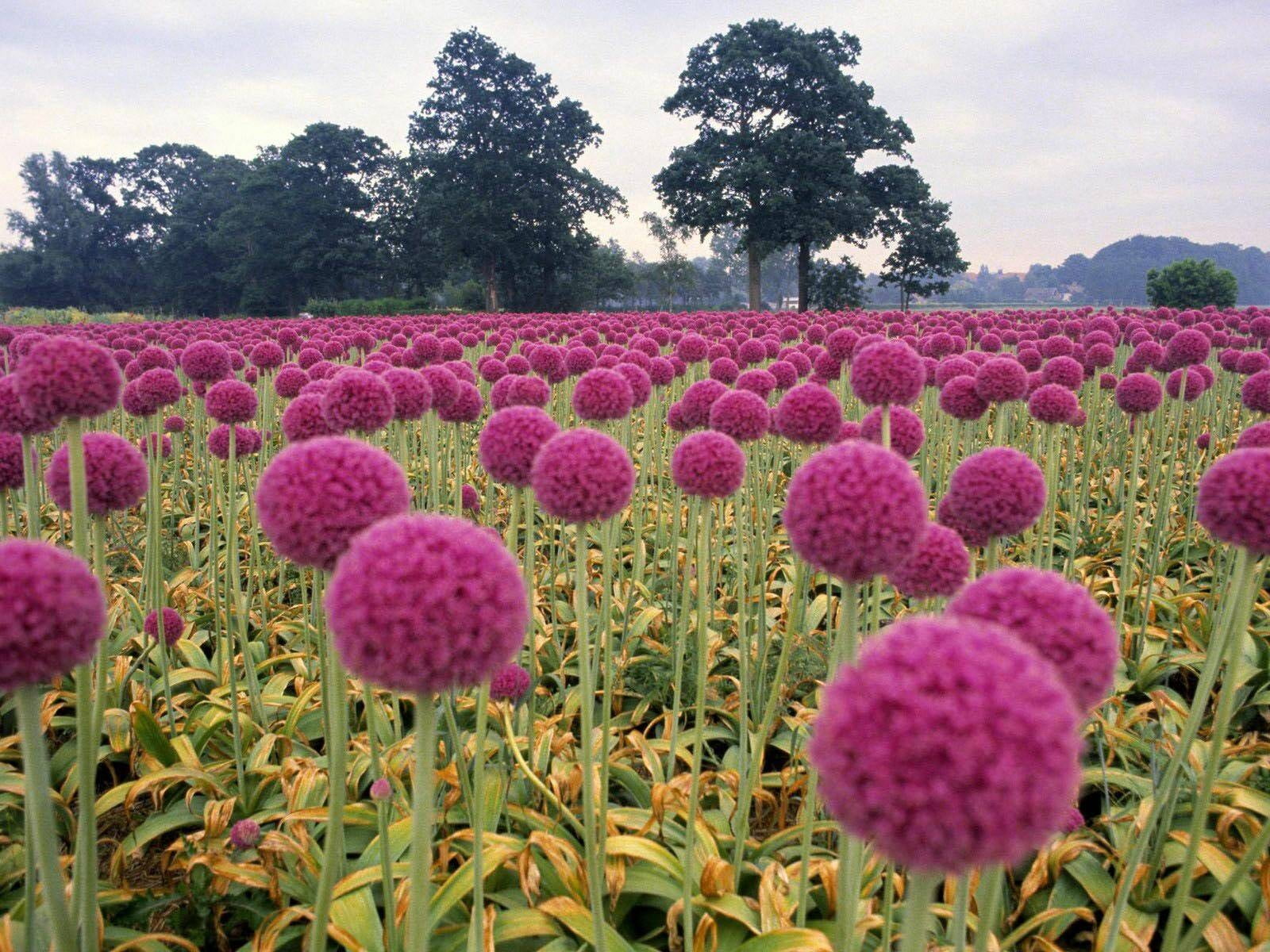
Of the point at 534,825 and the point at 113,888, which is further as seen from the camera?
the point at 534,825

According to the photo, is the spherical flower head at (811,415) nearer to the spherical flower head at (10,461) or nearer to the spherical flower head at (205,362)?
the spherical flower head at (10,461)

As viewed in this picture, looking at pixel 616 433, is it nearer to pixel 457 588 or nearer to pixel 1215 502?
pixel 1215 502

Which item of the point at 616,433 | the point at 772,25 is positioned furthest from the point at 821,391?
the point at 772,25

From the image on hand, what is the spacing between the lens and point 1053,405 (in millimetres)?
4973

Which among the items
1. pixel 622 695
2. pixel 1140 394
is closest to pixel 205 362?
pixel 622 695

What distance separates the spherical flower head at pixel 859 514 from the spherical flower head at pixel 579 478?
717mm

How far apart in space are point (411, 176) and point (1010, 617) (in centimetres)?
7713

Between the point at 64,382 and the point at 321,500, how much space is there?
143cm

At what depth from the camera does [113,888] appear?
3.32m

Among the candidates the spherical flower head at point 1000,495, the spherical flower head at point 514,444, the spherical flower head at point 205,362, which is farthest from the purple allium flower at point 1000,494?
the spherical flower head at point 205,362

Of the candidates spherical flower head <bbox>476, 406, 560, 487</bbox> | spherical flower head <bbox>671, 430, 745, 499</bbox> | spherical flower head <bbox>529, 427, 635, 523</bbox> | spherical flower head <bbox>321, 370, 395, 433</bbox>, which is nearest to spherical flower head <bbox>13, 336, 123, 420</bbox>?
spherical flower head <bbox>321, 370, 395, 433</bbox>

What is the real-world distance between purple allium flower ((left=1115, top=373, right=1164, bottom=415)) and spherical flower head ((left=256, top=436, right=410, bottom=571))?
6.29 meters

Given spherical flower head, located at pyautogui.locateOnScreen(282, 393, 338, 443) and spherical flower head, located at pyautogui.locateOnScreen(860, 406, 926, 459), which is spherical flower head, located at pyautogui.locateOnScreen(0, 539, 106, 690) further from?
spherical flower head, located at pyautogui.locateOnScreen(860, 406, 926, 459)

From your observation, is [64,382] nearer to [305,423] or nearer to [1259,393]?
[305,423]
